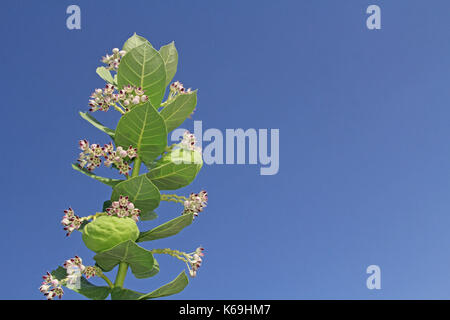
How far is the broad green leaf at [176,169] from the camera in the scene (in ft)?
25.2

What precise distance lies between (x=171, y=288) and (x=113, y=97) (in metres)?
3.75

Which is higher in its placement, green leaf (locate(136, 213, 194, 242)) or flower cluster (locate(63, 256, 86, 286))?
green leaf (locate(136, 213, 194, 242))

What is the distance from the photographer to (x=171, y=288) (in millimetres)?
6984

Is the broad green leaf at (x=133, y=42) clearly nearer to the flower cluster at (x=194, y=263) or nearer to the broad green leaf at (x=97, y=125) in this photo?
the broad green leaf at (x=97, y=125)

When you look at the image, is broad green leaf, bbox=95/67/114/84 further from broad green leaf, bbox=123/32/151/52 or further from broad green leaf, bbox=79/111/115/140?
broad green leaf, bbox=79/111/115/140

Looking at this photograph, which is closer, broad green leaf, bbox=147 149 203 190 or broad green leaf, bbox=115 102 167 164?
broad green leaf, bbox=115 102 167 164

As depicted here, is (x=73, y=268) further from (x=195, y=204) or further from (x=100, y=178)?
(x=195, y=204)

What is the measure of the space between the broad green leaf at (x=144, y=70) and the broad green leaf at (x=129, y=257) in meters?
3.10

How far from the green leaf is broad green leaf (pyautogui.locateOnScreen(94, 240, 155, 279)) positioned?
596 millimetres

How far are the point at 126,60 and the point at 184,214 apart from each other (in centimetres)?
310

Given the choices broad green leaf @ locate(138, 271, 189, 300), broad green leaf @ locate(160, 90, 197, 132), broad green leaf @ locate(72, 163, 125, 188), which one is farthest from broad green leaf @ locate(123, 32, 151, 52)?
broad green leaf @ locate(138, 271, 189, 300)

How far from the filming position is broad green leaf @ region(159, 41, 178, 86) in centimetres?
874
